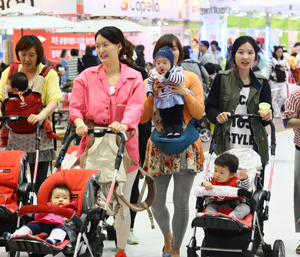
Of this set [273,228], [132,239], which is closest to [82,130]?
[132,239]

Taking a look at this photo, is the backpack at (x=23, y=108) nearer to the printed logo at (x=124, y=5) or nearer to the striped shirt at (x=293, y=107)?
the striped shirt at (x=293, y=107)

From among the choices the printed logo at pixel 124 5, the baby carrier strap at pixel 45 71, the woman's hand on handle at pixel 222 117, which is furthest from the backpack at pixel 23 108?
the printed logo at pixel 124 5

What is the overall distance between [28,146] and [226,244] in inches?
78.2

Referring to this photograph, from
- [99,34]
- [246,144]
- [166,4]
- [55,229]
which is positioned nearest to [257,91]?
[246,144]

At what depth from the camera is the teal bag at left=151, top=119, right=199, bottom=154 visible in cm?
362

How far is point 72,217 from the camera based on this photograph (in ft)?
9.53

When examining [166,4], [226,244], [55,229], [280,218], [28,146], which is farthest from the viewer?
[166,4]

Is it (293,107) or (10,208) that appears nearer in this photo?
(10,208)

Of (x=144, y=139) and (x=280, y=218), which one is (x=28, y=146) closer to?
(x=144, y=139)

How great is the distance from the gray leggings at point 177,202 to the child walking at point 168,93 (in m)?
0.37

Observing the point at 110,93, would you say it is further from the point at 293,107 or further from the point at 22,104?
the point at 293,107

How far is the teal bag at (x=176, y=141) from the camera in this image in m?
3.62

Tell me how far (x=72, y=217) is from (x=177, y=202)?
1110mm

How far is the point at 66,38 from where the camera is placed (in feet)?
50.1
